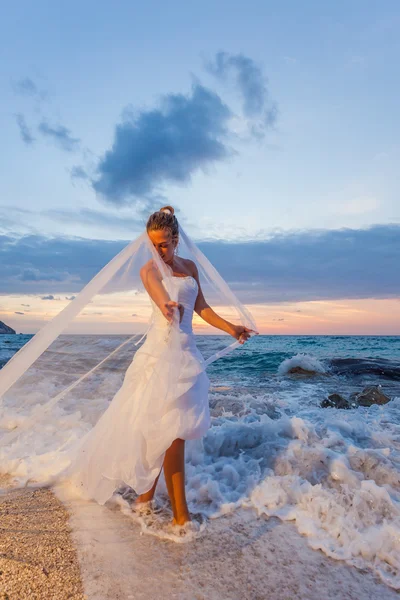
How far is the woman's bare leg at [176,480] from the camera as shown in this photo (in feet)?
11.4

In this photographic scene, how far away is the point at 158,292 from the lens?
11.7ft

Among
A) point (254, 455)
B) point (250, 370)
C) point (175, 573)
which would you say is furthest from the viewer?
point (250, 370)

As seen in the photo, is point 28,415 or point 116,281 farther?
point 28,415

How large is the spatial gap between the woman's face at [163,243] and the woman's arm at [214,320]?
35 centimetres

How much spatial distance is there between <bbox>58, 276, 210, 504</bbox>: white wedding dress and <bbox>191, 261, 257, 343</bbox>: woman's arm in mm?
261

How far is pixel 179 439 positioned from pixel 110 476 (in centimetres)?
72

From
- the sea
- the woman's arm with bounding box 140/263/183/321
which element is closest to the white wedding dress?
the woman's arm with bounding box 140/263/183/321

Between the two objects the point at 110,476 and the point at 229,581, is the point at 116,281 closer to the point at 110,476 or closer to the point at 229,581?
the point at 110,476

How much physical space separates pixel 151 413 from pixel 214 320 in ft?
3.54

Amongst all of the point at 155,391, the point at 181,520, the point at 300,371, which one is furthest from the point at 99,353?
the point at 300,371

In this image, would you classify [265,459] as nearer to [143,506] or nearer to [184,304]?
[143,506]

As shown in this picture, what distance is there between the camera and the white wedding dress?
3467 millimetres

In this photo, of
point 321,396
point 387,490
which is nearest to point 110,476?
point 387,490

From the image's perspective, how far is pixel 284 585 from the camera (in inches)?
109
